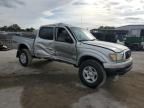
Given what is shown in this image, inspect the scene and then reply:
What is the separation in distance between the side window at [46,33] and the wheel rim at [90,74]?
2.13m

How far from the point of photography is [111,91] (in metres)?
6.15

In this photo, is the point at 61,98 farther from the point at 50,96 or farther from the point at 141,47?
the point at 141,47

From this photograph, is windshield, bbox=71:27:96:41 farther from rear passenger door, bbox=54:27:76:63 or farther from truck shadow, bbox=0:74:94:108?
truck shadow, bbox=0:74:94:108

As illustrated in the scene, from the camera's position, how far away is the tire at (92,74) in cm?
616

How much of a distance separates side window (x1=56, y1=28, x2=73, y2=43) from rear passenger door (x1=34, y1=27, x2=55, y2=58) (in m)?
0.34

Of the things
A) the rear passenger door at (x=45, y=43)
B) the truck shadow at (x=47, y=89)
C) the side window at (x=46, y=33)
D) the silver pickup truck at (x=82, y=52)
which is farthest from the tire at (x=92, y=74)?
the side window at (x=46, y=33)

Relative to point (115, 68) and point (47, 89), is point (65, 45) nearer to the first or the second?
point (47, 89)

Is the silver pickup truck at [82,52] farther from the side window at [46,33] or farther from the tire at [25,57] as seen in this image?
the tire at [25,57]

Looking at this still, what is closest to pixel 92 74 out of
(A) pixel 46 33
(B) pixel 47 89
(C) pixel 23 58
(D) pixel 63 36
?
(B) pixel 47 89

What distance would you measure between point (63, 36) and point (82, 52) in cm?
114

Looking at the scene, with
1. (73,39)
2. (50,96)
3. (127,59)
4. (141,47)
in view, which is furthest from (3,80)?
(141,47)

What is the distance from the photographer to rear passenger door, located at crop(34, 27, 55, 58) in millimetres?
7821

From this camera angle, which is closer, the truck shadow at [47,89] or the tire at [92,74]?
the truck shadow at [47,89]

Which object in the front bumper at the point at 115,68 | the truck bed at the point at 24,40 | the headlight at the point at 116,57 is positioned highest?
the truck bed at the point at 24,40
